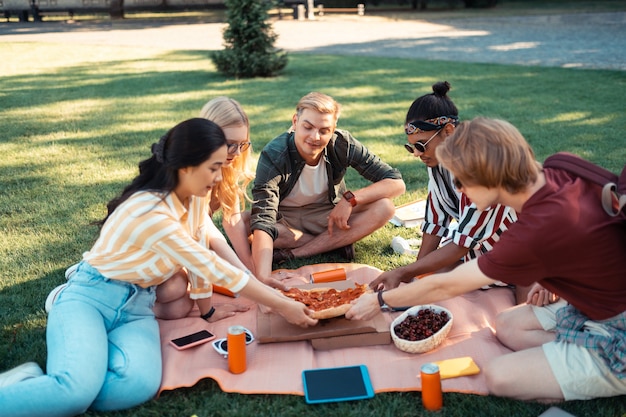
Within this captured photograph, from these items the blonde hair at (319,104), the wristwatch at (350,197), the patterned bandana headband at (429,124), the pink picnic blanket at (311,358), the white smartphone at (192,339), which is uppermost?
the blonde hair at (319,104)

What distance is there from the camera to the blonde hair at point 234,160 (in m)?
4.77

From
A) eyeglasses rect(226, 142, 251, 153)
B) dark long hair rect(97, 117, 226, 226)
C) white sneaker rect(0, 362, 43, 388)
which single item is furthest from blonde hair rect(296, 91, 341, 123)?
white sneaker rect(0, 362, 43, 388)

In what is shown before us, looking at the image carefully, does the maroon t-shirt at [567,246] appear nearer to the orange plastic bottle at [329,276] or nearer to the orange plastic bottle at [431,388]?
the orange plastic bottle at [431,388]

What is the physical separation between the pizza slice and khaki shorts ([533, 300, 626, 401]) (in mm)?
1209

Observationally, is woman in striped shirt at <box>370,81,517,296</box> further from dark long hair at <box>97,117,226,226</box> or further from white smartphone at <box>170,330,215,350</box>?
dark long hair at <box>97,117,226,226</box>

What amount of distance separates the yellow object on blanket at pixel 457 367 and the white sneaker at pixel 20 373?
2160 millimetres

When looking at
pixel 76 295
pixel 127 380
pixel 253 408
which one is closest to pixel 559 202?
pixel 253 408

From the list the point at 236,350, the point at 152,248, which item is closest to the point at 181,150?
the point at 152,248

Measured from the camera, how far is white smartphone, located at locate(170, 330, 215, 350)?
4012 millimetres

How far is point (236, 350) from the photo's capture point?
373 centimetres

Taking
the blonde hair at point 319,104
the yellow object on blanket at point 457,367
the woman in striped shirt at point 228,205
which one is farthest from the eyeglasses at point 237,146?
the yellow object on blanket at point 457,367

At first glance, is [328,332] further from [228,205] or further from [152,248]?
[228,205]

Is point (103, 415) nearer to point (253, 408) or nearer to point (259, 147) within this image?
point (253, 408)

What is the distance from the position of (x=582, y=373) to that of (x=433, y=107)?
195 cm
